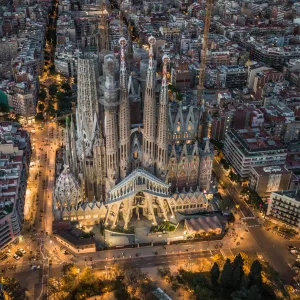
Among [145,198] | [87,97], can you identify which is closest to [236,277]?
[145,198]

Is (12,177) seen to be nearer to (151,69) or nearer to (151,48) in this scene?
(151,69)

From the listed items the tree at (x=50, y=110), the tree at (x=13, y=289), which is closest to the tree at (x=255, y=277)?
the tree at (x=13, y=289)

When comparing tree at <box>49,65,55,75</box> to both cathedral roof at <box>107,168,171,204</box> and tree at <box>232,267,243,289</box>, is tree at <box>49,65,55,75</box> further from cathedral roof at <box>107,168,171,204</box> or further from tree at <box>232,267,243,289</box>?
tree at <box>232,267,243,289</box>

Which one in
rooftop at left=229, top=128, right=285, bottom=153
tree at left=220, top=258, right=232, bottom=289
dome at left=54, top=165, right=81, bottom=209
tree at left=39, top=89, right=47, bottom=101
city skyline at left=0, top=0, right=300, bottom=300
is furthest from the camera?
tree at left=39, top=89, right=47, bottom=101

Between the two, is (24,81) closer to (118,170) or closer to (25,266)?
(118,170)

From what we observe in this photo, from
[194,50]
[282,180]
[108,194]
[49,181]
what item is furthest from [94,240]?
[194,50]

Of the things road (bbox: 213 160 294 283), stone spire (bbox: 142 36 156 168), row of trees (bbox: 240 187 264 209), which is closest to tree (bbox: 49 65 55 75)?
stone spire (bbox: 142 36 156 168)
